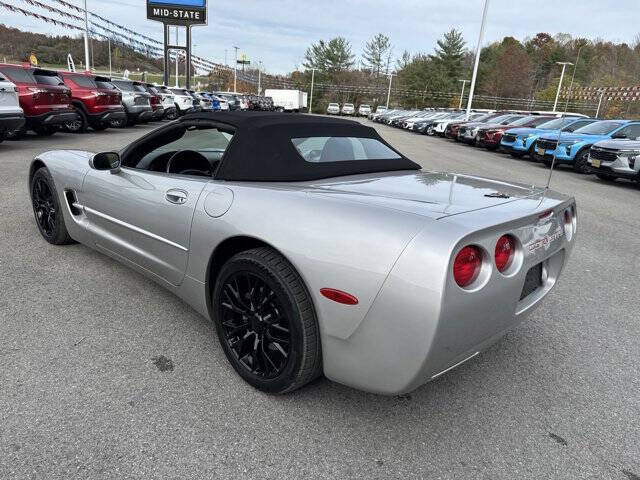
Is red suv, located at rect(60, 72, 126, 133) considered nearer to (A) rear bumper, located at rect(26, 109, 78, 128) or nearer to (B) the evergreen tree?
(A) rear bumper, located at rect(26, 109, 78, 128)

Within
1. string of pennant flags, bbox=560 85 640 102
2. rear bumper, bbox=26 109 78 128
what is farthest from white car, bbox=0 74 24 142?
string of pennant flags, bbox=560 85 640 102

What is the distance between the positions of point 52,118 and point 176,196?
1006cm

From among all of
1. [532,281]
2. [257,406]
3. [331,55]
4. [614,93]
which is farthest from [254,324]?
[331,55]

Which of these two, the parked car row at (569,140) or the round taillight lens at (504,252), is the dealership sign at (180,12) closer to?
the parked car row at (569,140)

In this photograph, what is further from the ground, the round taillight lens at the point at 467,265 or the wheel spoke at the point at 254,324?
the round taillight lens at the point at 467,265

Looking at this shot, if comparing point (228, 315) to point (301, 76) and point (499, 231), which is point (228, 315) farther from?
point (301, 76)

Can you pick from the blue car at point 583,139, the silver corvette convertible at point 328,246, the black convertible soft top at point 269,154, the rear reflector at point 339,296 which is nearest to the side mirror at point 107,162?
the silver corvette convertible at point 328,246

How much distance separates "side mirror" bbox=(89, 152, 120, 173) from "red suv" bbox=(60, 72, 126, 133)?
11220 millimetres

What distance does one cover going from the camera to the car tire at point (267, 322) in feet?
6.55

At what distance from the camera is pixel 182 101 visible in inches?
852

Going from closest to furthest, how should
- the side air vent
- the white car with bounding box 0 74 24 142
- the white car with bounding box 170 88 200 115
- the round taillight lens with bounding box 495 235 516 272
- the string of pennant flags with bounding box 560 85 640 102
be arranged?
the round taillight lens with bounding box 495 235 516 272
the side air vent
the white car with bounding box 0 74 24 142
the white car with bounding box 170 88 200 115
the string of pennant flags with bounding box 560 85 640 102

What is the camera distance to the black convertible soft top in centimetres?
245

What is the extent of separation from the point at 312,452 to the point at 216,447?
0.40 meters

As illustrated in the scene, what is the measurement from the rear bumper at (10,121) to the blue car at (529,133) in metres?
13.7
